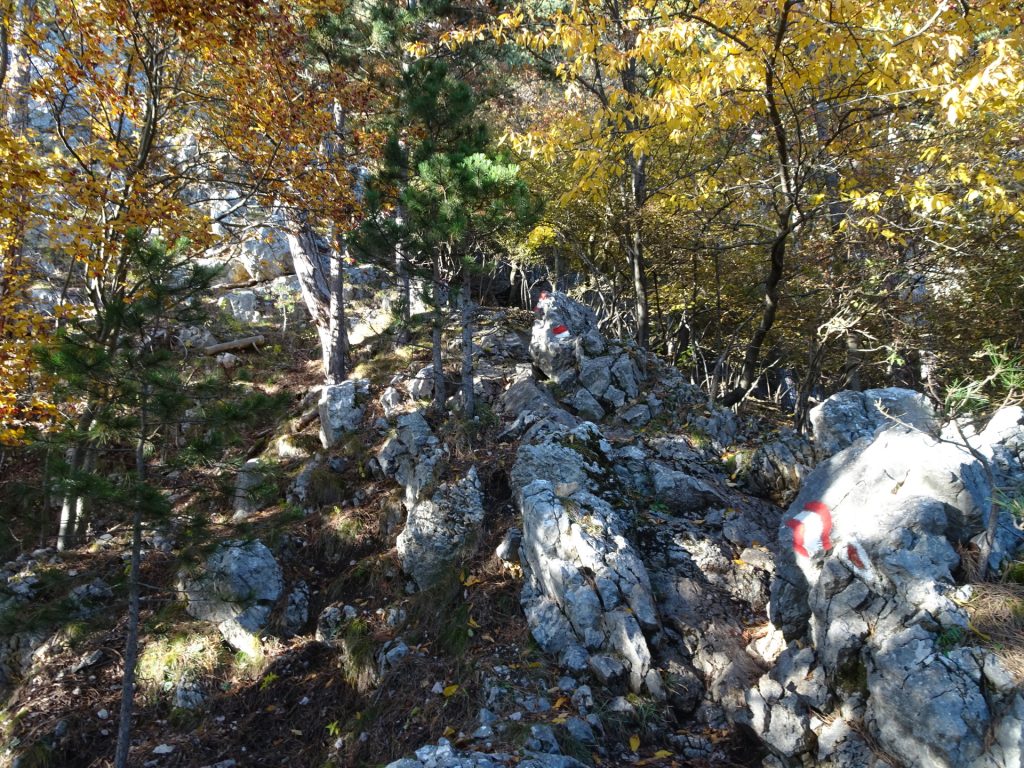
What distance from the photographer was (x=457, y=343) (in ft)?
34.1

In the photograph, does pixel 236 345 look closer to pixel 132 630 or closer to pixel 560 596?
pixel 132 630

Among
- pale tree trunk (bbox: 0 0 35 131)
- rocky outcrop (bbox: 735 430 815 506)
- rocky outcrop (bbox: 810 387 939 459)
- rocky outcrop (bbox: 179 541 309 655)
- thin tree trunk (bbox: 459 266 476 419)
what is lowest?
rocky outcrop (bbox: 179 541 309 655)

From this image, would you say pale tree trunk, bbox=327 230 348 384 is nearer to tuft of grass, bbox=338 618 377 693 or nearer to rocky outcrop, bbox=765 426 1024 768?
tuft of grass, bbox=338 618 377 693

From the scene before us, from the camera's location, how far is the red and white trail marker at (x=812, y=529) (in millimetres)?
4383

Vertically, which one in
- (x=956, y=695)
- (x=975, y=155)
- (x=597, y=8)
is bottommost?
(x=956, y=695)

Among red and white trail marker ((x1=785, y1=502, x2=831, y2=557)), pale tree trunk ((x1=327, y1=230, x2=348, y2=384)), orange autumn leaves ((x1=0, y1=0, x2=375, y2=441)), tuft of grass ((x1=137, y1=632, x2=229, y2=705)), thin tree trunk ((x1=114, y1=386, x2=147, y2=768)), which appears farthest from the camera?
pale tree trunk ((x1=327, y1=230, x2=348, y2=384))

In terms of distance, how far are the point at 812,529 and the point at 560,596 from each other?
6.90ft

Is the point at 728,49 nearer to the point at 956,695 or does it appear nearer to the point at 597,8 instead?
the point at 597,8

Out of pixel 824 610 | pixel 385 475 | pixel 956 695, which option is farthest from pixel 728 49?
pixel 385 475

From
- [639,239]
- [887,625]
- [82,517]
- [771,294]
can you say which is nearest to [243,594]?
[82,517]

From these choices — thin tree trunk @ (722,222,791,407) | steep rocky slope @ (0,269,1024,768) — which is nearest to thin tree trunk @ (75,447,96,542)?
steep rocky slope @ (0,269,1024,768)

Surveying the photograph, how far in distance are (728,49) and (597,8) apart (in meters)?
4.07

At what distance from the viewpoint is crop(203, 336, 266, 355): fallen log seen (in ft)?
42.0

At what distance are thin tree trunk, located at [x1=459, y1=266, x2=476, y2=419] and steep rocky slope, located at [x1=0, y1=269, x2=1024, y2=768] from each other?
1.07ft
